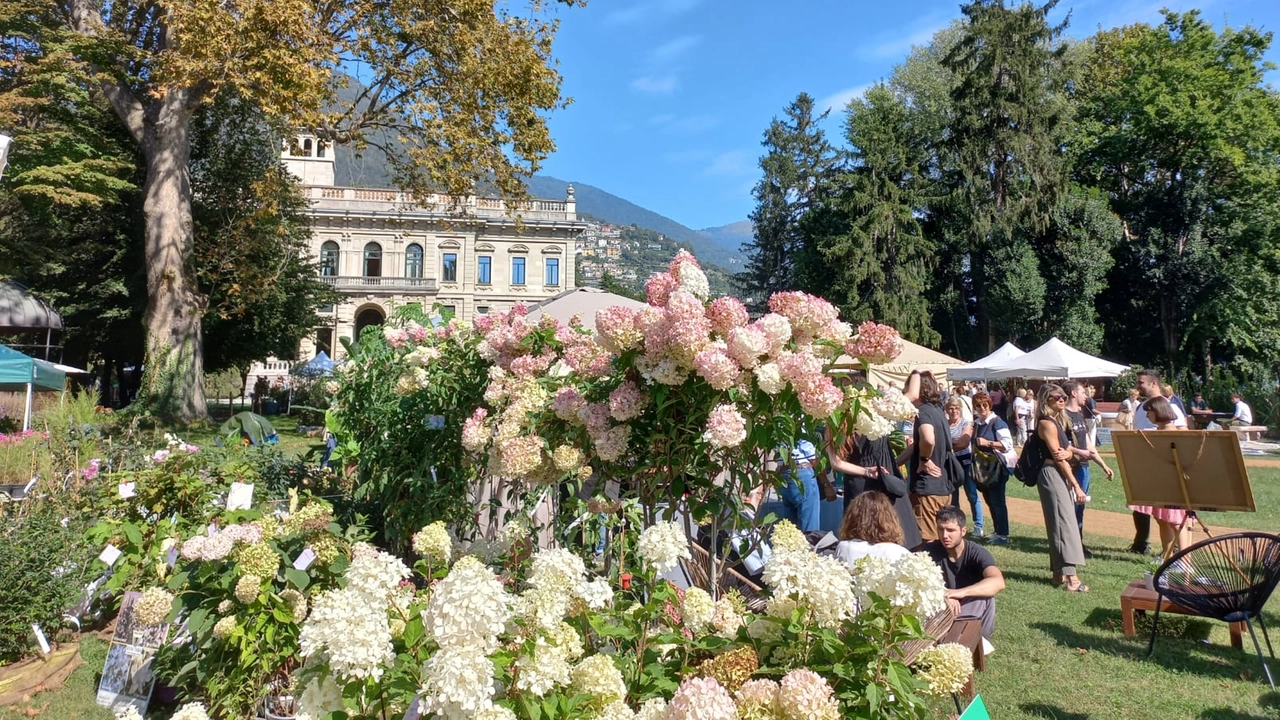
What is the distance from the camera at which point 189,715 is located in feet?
5.08

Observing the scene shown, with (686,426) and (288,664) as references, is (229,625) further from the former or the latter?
(686,426)

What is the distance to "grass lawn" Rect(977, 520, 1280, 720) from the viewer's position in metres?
3.99

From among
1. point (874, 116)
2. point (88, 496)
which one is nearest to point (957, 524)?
point (88, 496)

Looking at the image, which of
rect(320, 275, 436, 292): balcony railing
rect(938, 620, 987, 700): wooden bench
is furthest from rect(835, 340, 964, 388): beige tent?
rect(320, 275, 436, 292): balcony railing

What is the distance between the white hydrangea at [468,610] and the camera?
1516 mm

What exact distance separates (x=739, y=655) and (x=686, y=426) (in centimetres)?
91

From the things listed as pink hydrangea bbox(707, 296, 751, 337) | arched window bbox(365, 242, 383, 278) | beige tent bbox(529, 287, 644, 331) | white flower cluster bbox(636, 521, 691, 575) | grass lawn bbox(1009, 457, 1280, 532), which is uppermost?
arched window bbox(365, 242, 383, 278)

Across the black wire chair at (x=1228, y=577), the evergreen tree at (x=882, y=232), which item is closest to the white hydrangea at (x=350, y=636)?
the black wire chair at (x=1228, y=577)

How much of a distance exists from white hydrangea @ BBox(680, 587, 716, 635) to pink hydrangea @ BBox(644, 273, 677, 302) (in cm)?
102

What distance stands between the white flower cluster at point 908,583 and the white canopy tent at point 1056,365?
53.3 feet

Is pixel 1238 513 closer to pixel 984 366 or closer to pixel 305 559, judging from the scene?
pixel 984 366

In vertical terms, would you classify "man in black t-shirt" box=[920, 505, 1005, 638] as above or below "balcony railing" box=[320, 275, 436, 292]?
below

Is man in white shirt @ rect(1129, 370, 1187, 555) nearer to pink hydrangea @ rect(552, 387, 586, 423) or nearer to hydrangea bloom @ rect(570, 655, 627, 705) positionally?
pink hydrangea @ rect(552, 387, 586, 423)

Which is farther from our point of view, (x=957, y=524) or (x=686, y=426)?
(x=957, y=524)
